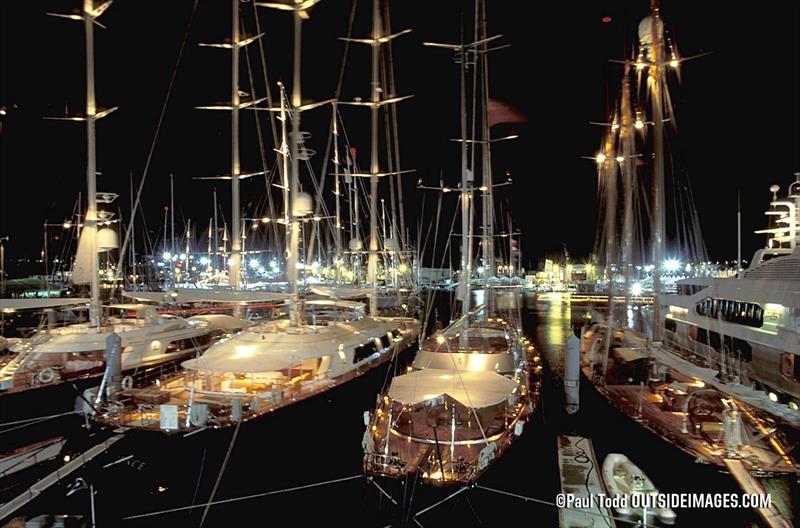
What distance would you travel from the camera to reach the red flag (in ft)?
78.2

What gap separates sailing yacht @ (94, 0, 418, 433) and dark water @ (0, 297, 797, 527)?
0.50 meters

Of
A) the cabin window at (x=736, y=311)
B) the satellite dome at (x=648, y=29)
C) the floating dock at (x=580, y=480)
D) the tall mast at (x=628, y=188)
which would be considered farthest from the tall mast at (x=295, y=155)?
the cabin window at (x=736, y=311)

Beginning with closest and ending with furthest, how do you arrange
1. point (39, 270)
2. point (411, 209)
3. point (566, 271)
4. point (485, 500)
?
point (485, 500) → point (39, 270) → point (411, 209) → point (566, 271)

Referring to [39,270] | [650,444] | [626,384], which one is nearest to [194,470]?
[650,444]

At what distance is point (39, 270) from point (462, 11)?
298 feet

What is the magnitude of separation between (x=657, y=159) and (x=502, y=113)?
24.2ft

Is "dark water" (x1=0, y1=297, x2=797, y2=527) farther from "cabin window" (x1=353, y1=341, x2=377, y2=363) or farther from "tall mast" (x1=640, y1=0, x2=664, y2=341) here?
"tall mast" (x1=640, y1=0, x2=664, y2=341)

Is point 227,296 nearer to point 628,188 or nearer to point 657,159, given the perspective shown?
point 657,159

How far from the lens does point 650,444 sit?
14.4m

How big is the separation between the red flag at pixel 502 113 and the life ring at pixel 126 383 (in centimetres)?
1891

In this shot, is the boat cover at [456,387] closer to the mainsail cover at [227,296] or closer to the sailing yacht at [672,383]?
the sailing yacht at [672,383]

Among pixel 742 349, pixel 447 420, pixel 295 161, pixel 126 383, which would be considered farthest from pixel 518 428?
pixel 742 349

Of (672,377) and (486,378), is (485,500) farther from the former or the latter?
(672,377)

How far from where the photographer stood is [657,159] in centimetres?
2295
